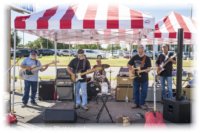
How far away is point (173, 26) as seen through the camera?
9758 millimetres

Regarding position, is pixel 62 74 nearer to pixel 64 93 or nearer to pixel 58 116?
pixel 64 93

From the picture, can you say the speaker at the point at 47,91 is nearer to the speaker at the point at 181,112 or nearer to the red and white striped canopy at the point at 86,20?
the red and white striped canopy at the point at 86,20

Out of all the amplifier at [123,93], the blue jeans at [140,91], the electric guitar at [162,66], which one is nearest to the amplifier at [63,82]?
the amplifier at [123,93]

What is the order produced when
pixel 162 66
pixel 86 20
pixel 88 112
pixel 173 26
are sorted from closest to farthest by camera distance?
pixel 86 20
pixel 88 112
pixel 162 66
pixel 173 26

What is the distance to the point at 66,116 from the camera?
6.35 metres

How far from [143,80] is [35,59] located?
2.89 m

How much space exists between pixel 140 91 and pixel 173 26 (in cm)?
237

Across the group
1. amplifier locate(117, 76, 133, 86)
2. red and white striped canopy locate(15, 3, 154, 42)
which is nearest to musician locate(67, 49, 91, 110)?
red and white striped canopy locate(15, 3, 154, 42)

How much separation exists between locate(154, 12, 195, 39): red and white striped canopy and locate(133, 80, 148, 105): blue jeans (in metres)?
1.78

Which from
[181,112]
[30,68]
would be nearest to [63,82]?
[30,68]

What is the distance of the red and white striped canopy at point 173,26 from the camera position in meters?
9.46

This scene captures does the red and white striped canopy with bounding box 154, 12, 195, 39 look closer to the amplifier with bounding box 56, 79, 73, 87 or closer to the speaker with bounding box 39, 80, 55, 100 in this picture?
the amplifier with bounding box 56, 79, 73, 87

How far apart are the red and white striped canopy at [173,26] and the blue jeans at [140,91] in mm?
1781

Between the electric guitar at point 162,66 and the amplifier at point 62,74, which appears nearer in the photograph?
the electric guitar at point 162,66
